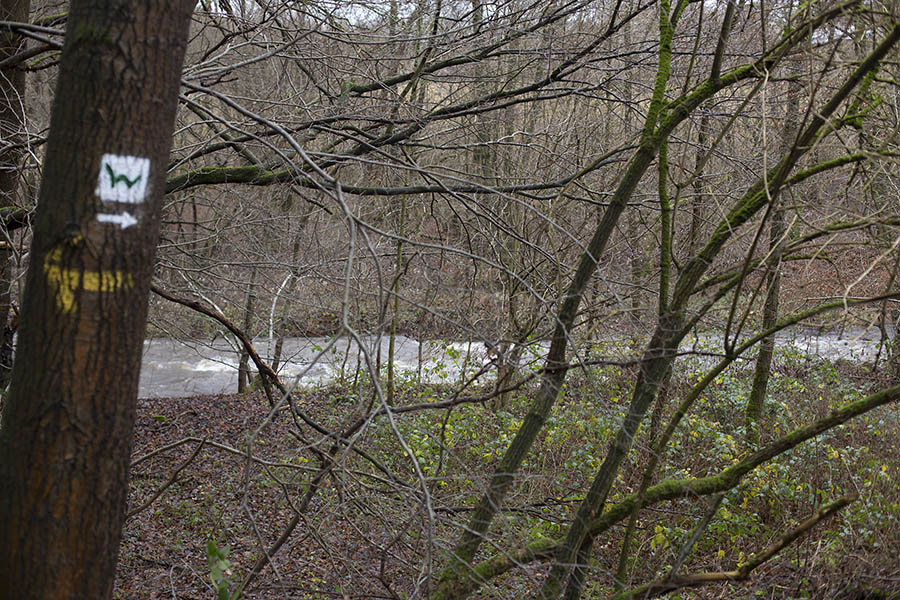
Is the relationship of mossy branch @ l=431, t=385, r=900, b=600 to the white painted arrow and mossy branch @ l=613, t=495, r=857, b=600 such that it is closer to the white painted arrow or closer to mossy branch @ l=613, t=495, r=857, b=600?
mossy branch @ l=613, t=495, r=857, b=600

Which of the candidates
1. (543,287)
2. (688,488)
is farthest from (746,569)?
(543,287)

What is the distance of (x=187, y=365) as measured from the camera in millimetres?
13914

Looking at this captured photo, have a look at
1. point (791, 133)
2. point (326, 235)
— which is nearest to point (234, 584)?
point (326, 235)

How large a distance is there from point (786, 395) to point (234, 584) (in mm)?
6961

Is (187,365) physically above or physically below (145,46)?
below

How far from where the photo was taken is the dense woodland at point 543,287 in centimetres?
277

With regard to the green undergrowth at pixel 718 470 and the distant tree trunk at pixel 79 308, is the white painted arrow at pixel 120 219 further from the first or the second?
the green undergrowth at pixel 718 470

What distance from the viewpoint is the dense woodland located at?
2.77 meters

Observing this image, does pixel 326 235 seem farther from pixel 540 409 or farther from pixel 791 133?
pixel 540 409

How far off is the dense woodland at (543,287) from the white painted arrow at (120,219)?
57 centimetres

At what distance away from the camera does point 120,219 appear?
1712mm

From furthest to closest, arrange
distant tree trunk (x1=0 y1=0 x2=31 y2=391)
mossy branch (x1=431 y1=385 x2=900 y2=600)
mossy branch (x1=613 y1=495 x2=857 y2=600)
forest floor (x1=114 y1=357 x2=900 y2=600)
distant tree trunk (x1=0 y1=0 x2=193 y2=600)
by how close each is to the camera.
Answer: distant tree trunk (x1=0 y1=0 x2=31 y2=391)
forest floor (x1=114 y1=357 x2=900 y2=600)
mossy branch (x1=431 y1=385 x2=900 y2=600)
mossy branch (x1=613 y1=495 x2=857 y2=600)
distant tree trunk (x1=0 y1=0 x2=193 y2=600)

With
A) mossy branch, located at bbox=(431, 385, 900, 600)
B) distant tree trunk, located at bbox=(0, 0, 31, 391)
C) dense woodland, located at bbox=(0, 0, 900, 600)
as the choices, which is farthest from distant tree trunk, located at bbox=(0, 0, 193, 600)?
distant tree trunk, located at bbox=(0, 0, 31, 391)

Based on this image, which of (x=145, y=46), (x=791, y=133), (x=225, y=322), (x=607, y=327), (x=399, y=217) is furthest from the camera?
(x=399, y=217)
